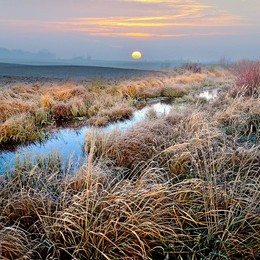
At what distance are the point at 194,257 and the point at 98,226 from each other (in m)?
0.84

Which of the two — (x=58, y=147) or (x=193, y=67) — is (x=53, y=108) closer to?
(x=58, y=147)

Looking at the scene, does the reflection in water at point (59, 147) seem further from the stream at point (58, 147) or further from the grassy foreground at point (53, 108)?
the grassy foreground at point (53, 108)

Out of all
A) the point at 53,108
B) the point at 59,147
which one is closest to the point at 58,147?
the point at 59,147

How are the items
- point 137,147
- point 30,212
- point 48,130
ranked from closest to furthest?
1. point 30,212
2. point 137,147
3. point 48,130

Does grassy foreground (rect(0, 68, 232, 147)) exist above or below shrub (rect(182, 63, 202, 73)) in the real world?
below

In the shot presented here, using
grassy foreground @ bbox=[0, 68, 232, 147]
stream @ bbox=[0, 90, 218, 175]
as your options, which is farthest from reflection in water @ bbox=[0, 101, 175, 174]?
grassy foreground @ bbox=[0, 68, 232, 147]

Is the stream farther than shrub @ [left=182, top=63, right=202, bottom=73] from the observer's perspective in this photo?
No

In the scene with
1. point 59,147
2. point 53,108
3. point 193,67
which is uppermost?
point 193,67

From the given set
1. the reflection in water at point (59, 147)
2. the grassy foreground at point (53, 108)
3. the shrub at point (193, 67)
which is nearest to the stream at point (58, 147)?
the reflection in water at point (59, 147)

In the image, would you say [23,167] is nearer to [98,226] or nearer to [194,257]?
[98,226]

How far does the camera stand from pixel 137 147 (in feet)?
16.8

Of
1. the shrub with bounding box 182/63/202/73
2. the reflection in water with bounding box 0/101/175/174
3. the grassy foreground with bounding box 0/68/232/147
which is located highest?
the shrub with bounding box 182/63/202/73

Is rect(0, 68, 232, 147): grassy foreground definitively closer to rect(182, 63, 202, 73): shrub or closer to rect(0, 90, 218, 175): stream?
rect(0, 90, 218, 175): stream

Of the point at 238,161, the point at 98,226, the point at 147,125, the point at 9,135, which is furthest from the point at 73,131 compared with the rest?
the point at 98,226
